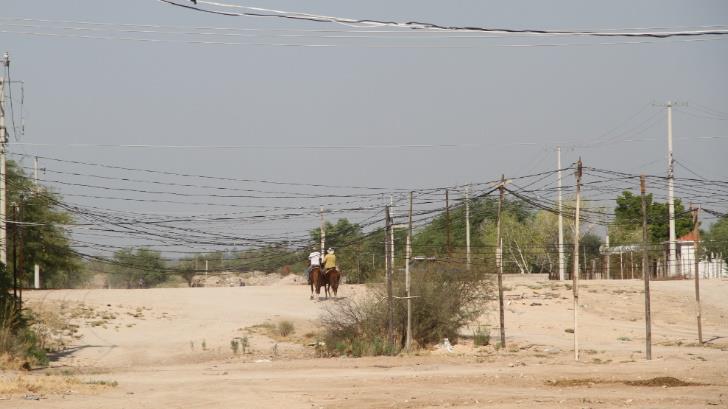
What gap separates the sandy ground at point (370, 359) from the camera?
22.6 m

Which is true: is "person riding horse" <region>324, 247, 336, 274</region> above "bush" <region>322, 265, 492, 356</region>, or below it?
above

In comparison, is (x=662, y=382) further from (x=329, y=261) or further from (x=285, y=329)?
(x=329, y=261)

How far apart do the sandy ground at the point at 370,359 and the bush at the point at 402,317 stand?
3.59 ft

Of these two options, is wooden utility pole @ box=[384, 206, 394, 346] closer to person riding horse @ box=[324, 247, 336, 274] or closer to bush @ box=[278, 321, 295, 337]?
bush @ box=[278, 321, 295, 337]

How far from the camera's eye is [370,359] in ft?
112

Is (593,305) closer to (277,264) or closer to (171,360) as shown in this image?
(171,360)

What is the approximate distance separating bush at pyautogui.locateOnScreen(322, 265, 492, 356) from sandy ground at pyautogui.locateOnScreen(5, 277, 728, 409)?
3.59 ft

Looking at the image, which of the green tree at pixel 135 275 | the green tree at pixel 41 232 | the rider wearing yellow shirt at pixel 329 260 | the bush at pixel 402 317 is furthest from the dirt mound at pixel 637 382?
the green tree at pixel 135 275

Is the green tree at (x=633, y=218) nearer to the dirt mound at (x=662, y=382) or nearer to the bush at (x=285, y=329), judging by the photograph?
the bush at (x=285, y=329)

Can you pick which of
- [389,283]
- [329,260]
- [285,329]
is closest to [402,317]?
[389,283]

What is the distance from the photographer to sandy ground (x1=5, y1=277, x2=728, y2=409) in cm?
2259

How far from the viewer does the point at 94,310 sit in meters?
46.1

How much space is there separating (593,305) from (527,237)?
40.9 metres

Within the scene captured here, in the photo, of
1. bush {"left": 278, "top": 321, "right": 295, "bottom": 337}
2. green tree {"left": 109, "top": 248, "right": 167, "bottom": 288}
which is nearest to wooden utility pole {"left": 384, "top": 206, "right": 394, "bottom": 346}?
bush {"left": 278, "top": 321, "right": 295, "bottom": 337}
